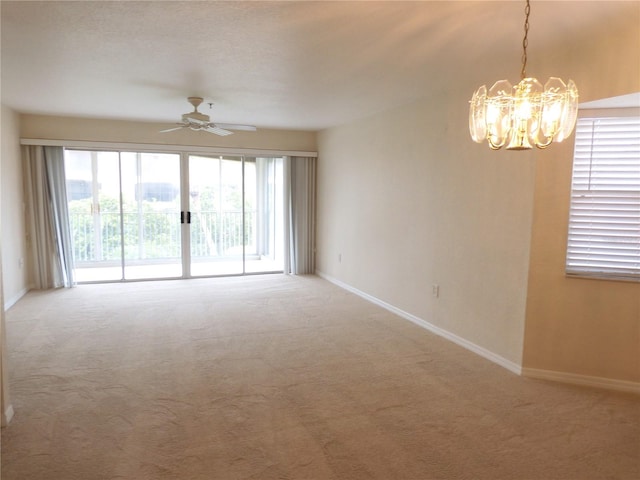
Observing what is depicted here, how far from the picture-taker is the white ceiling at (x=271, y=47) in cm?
235

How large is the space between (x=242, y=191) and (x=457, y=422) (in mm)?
5447

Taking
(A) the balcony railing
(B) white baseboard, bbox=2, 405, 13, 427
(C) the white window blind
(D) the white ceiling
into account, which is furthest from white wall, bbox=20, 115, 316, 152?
(C) the white window blind

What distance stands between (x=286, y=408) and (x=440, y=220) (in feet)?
7.99

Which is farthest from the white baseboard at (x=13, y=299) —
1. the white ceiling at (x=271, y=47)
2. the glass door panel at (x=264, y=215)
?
the glass door panel at (x=264, y=215)

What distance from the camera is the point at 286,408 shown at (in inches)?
109

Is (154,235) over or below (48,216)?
below

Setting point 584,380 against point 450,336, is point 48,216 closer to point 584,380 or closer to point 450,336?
point 450,336

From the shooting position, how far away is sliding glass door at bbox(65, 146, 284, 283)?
7.50m

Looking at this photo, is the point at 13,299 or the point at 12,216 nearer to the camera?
the point at 13,299

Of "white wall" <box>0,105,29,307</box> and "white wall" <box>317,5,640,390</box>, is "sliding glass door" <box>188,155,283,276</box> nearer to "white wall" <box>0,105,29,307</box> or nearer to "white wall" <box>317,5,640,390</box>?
"white wall" <box>0,105,29,307</box>

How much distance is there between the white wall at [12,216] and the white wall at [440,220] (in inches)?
171

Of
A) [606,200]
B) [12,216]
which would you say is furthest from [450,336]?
[12,216]

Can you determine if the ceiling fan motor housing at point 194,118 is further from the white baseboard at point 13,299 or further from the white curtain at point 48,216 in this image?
the white baseboard at point 13,299

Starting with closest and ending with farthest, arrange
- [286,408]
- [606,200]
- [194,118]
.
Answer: [286,408], [606,200], [194,118]
